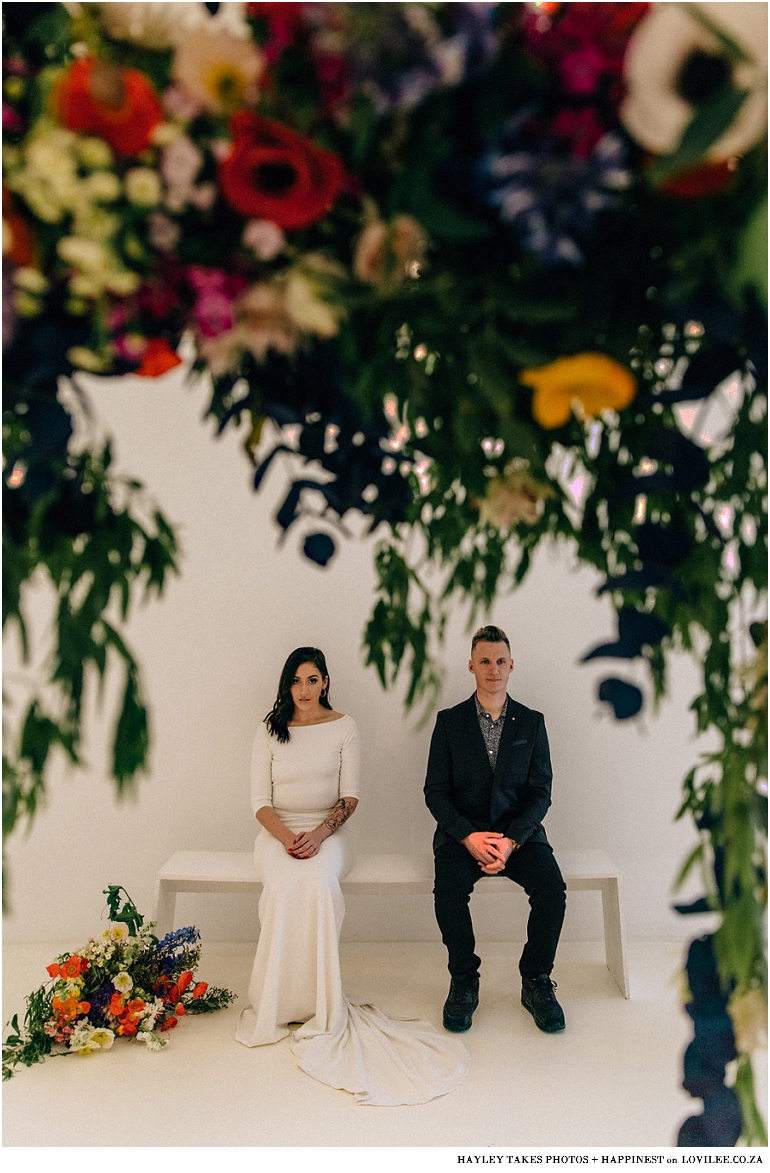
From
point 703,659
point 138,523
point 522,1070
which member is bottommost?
point 522,1070

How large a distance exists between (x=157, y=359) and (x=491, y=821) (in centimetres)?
267

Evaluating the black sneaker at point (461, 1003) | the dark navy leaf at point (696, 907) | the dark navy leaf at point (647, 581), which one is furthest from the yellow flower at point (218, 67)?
the black sneaker at point (461, 1003)

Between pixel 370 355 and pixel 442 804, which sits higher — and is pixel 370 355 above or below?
above

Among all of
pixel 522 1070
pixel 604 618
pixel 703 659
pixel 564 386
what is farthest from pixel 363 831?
pixel 564 386

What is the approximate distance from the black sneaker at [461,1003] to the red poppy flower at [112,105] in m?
2.82

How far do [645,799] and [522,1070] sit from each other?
52.8 inches

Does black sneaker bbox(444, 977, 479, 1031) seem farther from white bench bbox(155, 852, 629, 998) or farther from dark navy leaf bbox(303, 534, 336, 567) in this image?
dark navy leaf bbox(303, 534, 336, 567)

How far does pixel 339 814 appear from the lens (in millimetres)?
3049

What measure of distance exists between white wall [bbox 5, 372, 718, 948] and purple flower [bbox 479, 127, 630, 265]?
9.39ft

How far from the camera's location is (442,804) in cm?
303

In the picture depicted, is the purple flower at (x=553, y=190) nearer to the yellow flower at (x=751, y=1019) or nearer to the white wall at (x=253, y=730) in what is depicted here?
the yellow flower at (x=751, y=1019)

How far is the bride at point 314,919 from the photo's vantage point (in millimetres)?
2422

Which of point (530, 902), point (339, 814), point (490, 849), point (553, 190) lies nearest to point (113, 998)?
point (339, 814)

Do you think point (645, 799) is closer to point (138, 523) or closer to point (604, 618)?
point (604, 618)
